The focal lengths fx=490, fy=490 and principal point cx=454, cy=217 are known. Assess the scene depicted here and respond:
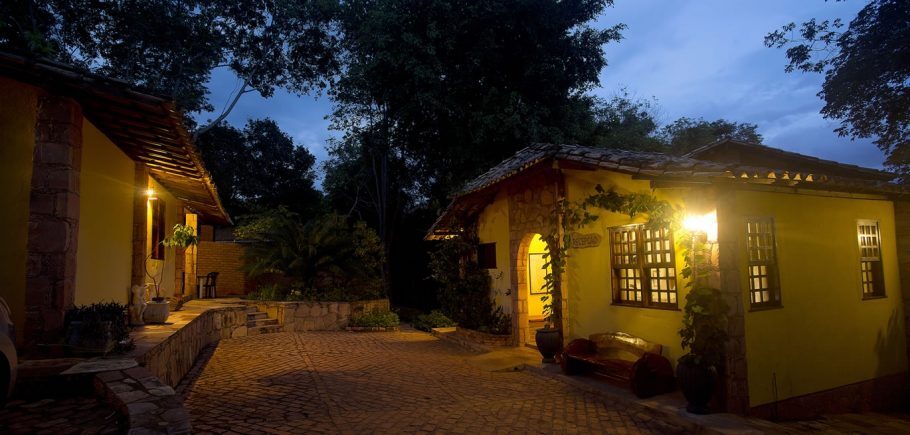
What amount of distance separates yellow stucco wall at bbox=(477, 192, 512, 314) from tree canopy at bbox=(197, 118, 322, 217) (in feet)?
46.9

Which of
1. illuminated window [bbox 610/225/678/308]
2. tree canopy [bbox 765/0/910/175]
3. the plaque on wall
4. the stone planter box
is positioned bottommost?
the stone planter box

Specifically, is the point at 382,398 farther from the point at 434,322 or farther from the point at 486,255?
the point at 434,322

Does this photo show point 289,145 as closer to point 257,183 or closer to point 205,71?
point 257,183

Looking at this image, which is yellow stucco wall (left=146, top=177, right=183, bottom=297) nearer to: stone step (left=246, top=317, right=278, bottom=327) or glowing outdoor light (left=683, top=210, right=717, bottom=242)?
stone step (left=246, top=317, right=278, bottom=327)

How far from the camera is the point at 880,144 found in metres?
15.3

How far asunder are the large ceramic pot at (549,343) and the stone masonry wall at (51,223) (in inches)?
276

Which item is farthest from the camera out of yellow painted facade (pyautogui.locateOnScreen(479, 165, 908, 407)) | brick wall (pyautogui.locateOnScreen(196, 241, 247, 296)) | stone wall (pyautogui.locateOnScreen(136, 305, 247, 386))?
brick wall (pyautogui.locateOnScreen(196, 241, 247, 296))

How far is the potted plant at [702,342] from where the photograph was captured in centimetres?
579

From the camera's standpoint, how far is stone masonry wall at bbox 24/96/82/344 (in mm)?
5574

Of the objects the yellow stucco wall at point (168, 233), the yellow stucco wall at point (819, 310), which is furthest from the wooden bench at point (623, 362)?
the yellow stucco wall at point (168, 233)

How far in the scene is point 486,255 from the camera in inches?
489

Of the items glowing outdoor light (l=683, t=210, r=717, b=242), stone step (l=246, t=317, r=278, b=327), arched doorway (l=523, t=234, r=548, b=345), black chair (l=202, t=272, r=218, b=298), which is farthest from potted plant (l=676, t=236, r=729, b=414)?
black chair (l=202, t=272, r=218, b=298)

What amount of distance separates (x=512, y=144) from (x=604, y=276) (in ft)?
26.6

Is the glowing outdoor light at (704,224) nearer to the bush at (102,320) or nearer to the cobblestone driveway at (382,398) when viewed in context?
the cobblestone driveway at (382,398)
